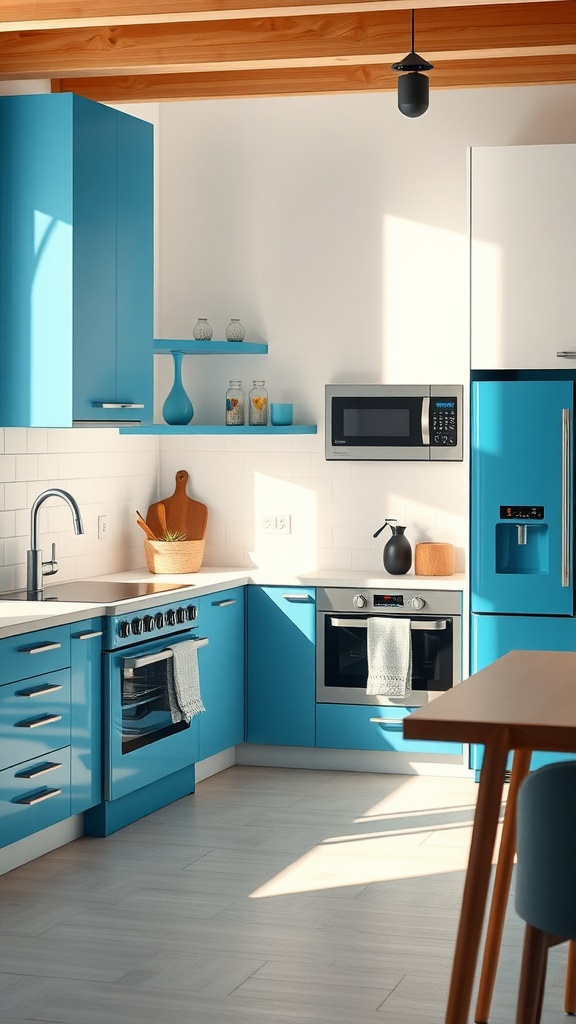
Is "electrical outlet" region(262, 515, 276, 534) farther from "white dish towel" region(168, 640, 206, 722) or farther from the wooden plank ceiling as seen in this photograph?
the wooden plank ceiling

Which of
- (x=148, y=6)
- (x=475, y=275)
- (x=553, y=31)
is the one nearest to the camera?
(x=148, y=6)

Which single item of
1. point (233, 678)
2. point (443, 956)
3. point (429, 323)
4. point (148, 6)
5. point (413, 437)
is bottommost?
point (443, 956)

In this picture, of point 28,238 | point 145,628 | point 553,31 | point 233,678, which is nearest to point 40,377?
point 28,238

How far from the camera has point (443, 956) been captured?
13.0ft

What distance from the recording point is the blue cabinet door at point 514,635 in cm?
584

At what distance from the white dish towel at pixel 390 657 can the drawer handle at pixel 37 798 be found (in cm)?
184

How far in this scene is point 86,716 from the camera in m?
5.04

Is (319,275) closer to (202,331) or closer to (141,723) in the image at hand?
(202,331)

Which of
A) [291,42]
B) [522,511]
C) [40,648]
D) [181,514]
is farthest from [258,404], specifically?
[40,648]

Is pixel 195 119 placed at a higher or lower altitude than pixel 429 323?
higher

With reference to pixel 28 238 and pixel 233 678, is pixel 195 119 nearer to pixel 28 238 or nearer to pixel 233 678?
pixel 28 238

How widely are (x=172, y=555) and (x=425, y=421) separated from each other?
1429 millimetres

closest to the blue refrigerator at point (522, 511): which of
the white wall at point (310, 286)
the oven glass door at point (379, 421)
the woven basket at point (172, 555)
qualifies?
the white wall at point (310, 286)

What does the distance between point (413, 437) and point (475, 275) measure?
0.99 m
